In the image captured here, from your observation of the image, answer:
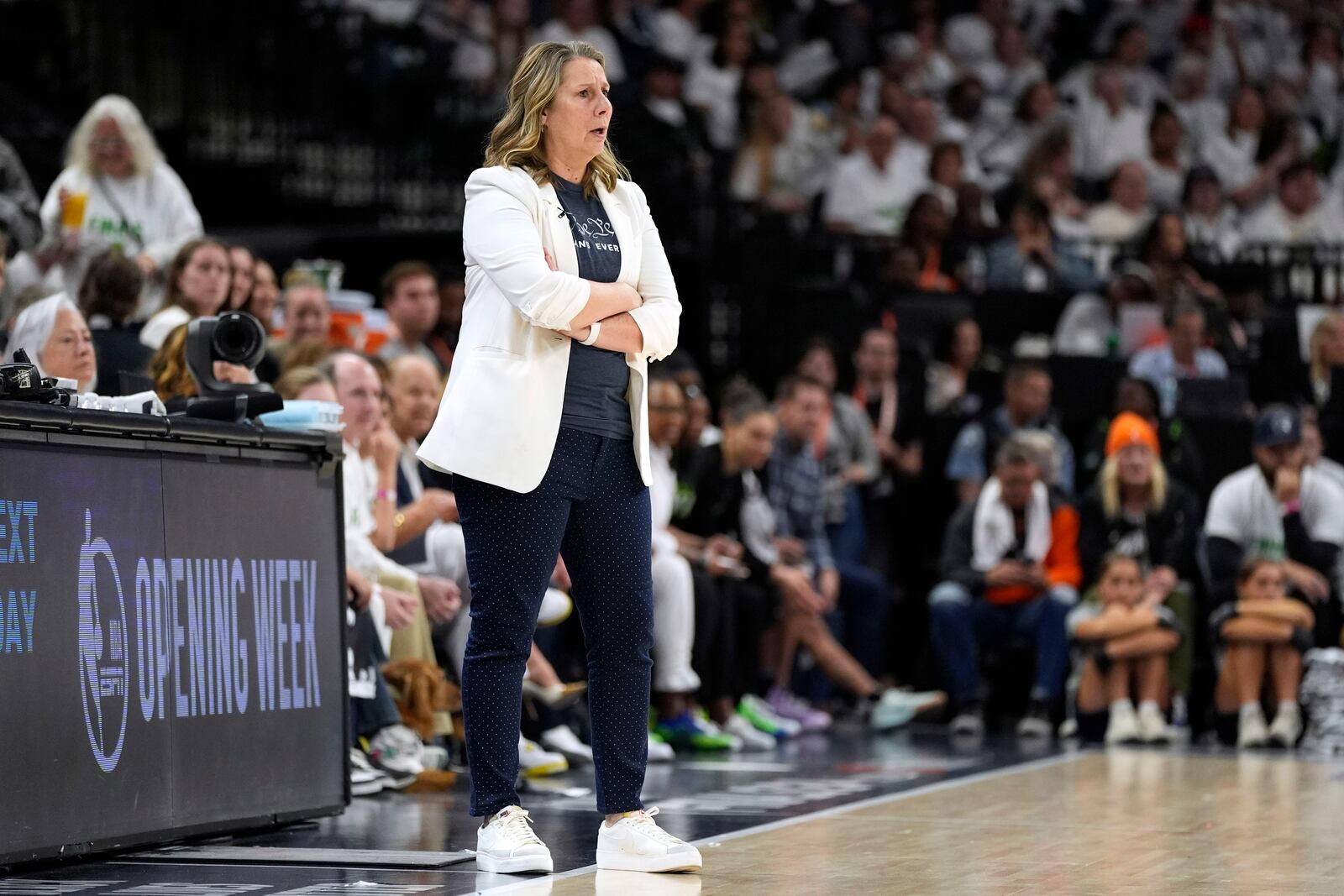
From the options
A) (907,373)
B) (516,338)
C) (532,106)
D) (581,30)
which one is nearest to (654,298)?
(516,338)

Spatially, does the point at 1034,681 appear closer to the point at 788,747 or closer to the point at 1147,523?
the point at 1147,523

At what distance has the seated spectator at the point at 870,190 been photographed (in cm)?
1362

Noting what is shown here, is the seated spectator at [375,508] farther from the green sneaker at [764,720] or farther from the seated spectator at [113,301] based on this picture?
the green sneaker at [764,720]

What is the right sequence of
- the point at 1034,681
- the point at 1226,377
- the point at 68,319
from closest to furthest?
the point at 68,319 → the point at 1034,681 → the point at 1226,377

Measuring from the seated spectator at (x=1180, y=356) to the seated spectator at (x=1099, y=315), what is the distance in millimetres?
660

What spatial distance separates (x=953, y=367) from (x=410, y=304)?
374cm

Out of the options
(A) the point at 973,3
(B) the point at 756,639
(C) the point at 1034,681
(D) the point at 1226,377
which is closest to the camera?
(B) the point at 756,639

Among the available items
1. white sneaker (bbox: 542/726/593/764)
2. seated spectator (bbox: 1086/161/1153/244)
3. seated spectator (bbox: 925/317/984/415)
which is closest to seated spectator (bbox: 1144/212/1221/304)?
seated spectator (bbox: 1086/161/1153/244)

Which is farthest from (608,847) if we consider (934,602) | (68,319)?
(934,602)

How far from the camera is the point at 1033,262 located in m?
12.9

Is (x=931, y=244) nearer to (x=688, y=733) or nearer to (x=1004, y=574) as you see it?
(x=1004, y=574)

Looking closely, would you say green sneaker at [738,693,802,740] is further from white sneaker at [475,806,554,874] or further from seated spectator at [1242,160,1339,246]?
seated spectator at [1242,160,1339,246]

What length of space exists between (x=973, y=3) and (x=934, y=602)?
7253 millimetres

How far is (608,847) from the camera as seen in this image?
493 centimetres
